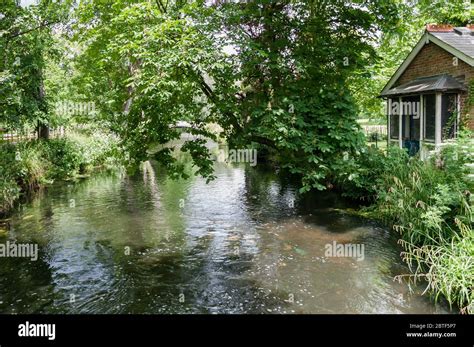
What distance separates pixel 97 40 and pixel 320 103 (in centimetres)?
736

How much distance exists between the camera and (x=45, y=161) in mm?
15891

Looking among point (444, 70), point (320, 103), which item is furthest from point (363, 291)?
point (444, 70)

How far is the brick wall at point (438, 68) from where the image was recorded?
12.2 m

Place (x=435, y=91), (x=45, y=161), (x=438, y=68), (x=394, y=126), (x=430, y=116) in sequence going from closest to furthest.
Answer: (x=435, y=91) → (x=430, y=116) → (x=438, y=68) → (x=45, y=161) → (x=394, y=126)

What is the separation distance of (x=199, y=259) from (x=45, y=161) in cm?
1035

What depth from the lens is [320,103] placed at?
894 centimetres

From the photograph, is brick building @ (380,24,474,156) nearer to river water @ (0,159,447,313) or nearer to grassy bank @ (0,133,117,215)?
river water @ (0,159,447,313)

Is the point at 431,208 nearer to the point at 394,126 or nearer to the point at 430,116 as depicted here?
the point at 430,116

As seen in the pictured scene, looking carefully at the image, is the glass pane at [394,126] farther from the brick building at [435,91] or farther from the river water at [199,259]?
the river water at [199,259]

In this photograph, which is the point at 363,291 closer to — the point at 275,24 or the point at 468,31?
the point at 275,24

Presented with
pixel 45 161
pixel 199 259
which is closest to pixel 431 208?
pixel 199 259

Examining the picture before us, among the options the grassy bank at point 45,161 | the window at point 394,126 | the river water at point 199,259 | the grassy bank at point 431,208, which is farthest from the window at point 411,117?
the grassy bank at point 45,161

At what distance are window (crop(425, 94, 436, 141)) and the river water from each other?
155 inches

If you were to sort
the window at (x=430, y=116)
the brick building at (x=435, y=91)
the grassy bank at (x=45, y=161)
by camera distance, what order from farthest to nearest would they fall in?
1. the window at (x=430, y=116)
2. the brick building at (x=435, y=91)
3. the grassy bank at (x=45, y=161)
